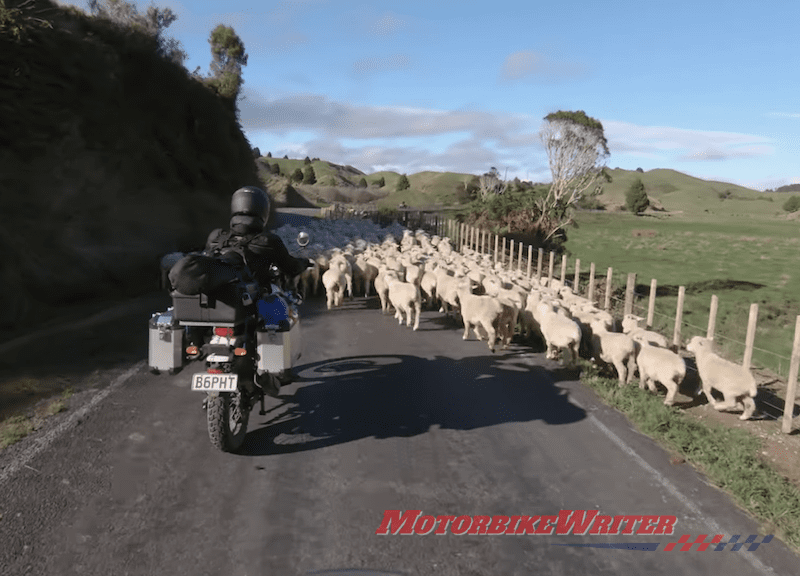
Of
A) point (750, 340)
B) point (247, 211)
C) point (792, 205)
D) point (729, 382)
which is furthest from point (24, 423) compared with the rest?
point (792, 205)

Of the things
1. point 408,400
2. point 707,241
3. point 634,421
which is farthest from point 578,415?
point 707,241

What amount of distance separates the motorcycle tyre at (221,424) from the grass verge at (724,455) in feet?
13.9

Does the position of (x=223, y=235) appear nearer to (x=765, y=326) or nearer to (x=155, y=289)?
(x=155, y=289)

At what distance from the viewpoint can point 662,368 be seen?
724 cm

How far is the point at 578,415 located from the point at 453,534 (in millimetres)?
3092

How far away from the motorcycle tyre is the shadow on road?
200 mm

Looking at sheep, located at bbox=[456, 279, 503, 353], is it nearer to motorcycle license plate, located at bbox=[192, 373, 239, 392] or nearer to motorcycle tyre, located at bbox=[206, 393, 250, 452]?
motorcycle tyre, located at bbox=[206, 393, 250, 452]

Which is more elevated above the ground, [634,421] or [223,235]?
[223,235]

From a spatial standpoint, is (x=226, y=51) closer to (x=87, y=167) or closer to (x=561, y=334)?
(x=87, y=167)

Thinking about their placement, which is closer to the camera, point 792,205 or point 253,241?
point 253,241

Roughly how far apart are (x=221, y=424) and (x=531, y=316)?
22.9 ft

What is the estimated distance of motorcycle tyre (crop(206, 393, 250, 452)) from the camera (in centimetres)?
507

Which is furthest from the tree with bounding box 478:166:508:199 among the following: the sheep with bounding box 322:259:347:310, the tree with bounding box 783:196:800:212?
the tree with bounding box 783:196:800:212

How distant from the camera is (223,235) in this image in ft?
18.5
